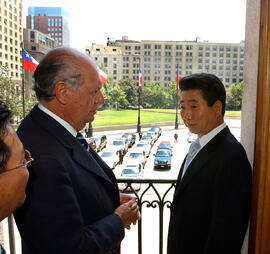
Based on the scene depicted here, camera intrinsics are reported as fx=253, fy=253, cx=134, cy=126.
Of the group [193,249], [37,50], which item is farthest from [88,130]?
[37,50]

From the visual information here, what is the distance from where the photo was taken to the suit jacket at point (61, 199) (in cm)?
93

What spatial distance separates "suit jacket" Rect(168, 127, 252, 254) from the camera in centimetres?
117

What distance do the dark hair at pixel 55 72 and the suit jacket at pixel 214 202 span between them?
2.49ft

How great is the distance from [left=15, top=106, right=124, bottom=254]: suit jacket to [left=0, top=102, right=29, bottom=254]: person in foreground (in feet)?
0.41

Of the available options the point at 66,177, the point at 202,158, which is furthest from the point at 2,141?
the point at 202,158

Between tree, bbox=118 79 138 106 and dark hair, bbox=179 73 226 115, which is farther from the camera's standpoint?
tree, bbox=118 79 138 106

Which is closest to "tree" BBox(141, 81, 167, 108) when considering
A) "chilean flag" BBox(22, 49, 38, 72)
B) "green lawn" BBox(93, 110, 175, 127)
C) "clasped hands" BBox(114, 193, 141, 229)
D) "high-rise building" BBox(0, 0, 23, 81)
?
"green lawn" BBox(93, 110, 175, 127)

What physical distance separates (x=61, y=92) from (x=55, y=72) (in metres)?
0.09

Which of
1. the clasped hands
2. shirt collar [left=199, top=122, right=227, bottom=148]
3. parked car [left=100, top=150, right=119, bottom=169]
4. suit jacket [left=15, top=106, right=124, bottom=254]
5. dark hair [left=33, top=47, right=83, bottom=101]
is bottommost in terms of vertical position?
parked car [left=100, top=150, right=119, bottom=169]

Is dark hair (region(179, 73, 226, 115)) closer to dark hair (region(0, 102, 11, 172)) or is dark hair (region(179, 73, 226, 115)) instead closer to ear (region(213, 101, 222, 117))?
ear (region(213, 101, 222, 117))

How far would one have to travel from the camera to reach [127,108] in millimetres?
59094

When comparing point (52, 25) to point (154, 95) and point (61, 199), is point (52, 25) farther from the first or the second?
point (61, 199)

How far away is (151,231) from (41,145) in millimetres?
6136

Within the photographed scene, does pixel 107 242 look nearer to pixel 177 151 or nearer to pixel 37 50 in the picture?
pixel 177 151
